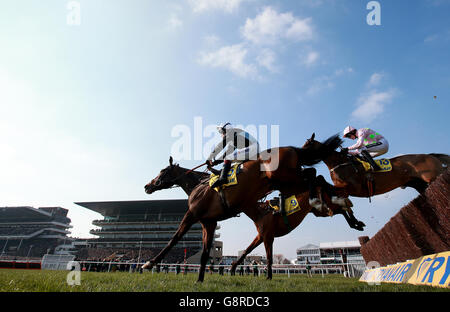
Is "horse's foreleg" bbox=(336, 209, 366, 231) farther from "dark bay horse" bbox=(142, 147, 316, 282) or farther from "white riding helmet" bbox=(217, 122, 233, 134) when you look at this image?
"white riding helmet" bbox=(217, 122, 233, 134)

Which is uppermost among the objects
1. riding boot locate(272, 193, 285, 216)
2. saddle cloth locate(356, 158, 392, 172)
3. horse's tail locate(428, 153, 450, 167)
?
horse's tail locate(428, 153, 450, 167)

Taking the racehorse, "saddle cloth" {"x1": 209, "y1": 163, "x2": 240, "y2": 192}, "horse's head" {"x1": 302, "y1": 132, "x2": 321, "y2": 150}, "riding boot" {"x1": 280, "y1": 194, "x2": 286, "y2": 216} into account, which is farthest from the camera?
"riding boot" {"x1": 280, "y1": 194, "x2": 286, "y2": 216}

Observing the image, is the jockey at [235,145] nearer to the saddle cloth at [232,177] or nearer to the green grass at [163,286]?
the saddle cloth at [232,177]

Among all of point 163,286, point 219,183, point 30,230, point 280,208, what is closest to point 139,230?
point 30,230

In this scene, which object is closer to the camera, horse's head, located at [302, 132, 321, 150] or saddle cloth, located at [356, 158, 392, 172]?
horse's head, located at [302, 132, 321, 150]

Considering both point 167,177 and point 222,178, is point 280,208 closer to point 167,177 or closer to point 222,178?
point 167,177

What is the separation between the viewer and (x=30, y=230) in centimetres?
7181

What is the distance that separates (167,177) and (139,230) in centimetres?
5817

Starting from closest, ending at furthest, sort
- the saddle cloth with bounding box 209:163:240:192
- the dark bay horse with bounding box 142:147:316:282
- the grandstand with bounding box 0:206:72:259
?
the dark bay horse with bounding box 142:147:316:282 < the saddle cloth with bounding box 209:163:240:192 < the grandstand with bounding box 0:206:72:259

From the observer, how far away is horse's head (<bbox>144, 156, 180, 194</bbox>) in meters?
7.16

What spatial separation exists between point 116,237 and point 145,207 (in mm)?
10417

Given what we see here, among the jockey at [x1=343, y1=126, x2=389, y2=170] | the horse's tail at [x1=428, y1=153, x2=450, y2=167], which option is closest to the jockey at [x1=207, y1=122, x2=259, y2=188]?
A: the jockey at [x1=343, y1=126, x2=389, y2=170]

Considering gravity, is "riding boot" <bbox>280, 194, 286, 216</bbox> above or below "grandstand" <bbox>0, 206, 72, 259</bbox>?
below
